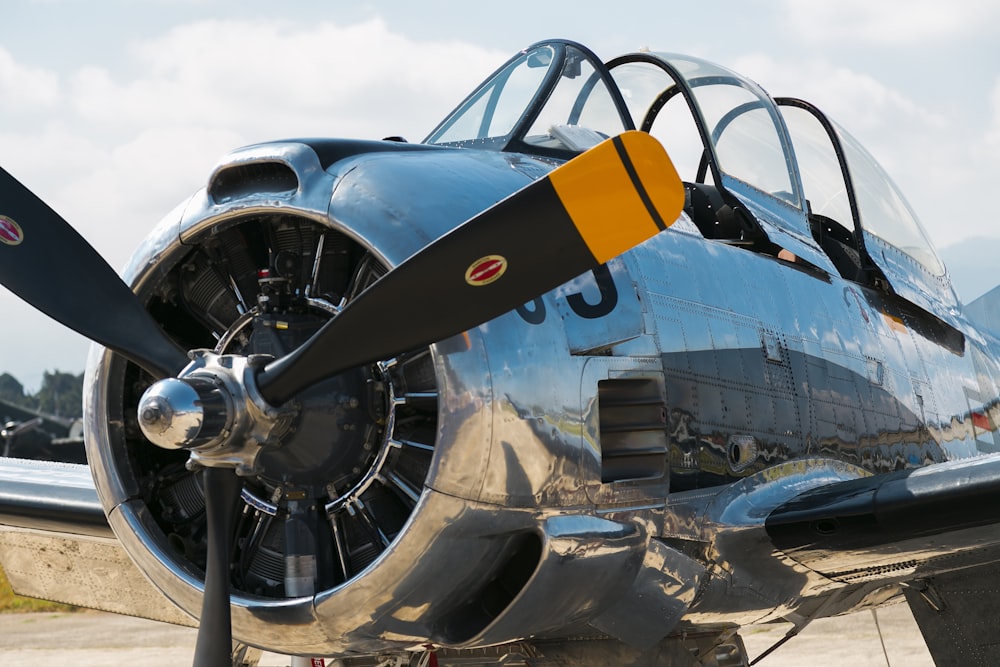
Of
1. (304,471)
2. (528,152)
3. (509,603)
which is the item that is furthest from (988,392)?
(304,471)

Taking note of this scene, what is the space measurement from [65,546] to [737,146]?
4.33 meters

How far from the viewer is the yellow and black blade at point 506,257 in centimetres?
353

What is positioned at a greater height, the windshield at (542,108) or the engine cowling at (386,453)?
the windshield at (542,108)

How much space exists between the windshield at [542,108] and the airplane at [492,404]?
0.05ft

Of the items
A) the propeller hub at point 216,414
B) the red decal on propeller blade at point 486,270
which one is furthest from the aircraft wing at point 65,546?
the red decal on propeller blade at point 486,270

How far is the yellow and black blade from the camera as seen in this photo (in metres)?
3.53

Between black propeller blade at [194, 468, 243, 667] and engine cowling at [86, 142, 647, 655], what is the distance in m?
0.11

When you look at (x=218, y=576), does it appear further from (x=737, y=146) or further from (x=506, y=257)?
(x=737, y=146)

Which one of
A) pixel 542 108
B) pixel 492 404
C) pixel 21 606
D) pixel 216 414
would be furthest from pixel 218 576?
pixel 21 606

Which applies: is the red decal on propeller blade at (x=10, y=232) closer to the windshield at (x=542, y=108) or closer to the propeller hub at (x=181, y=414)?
the propeller hub at (x=181, y=414)

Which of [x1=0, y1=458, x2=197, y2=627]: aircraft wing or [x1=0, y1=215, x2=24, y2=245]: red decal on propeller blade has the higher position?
[x1=0, y1=215, x2=24, y2=245]: red decal on propeller blade

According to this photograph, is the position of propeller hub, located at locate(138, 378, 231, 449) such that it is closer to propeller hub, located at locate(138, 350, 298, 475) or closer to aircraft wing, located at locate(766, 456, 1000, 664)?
propeller hub, located at locate(138, 350, 298, 475)

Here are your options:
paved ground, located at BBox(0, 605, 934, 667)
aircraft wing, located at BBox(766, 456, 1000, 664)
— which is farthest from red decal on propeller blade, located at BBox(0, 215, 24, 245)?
paved ground, located at BBox(0, 605, 934, 667)

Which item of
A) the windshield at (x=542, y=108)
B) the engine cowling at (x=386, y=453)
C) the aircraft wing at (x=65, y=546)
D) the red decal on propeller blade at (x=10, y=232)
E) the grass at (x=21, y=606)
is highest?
the windshield at (x=542, y=108)
